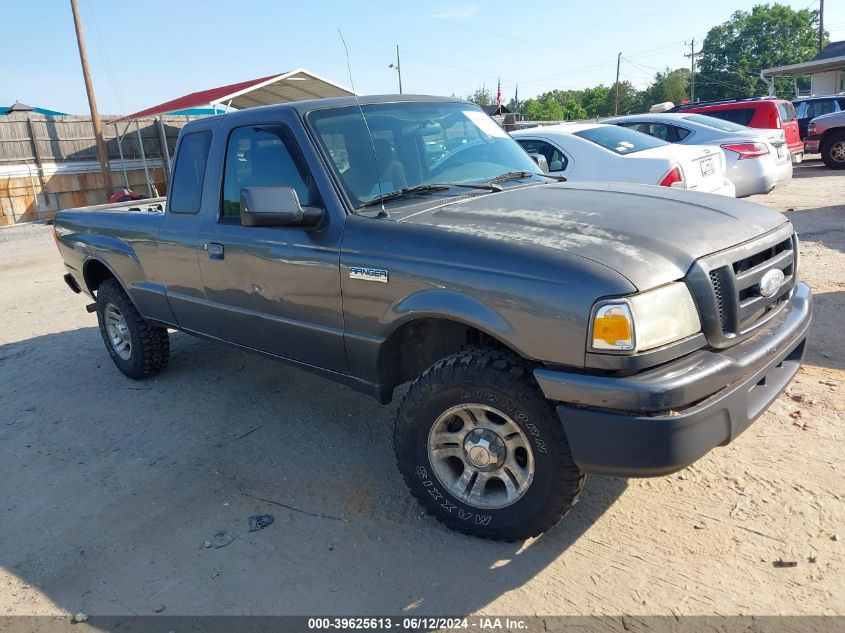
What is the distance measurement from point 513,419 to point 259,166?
7.13ft

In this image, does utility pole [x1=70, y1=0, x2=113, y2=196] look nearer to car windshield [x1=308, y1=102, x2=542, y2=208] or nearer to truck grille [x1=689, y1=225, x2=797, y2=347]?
car windshield [x1=308, y1=102, x2=542, y2=208]

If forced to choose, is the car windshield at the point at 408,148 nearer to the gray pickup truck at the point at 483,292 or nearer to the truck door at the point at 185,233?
the gray pickup truck at the point at 483,292

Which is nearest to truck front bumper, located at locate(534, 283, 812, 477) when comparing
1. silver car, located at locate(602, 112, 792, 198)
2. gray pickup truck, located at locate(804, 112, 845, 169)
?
silver car, located at locate(602, 112, 792, 198)

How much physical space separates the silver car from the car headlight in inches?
328

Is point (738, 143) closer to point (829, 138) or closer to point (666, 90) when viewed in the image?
point (829, 138)

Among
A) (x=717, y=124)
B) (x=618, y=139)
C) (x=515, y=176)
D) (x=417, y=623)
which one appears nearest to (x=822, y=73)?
(x=717, y=124)

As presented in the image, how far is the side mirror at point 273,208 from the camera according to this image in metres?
3.13

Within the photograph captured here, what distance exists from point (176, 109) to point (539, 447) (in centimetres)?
1896

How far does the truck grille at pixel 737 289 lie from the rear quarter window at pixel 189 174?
10.1 ft

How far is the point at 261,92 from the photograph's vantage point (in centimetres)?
2041

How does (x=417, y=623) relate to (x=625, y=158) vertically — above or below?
below

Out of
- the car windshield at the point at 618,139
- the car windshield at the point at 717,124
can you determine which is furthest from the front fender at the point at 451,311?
the car windshield at the point at 717,124

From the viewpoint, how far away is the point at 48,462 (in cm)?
402

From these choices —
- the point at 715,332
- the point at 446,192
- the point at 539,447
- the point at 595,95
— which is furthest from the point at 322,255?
the point at 595,95
